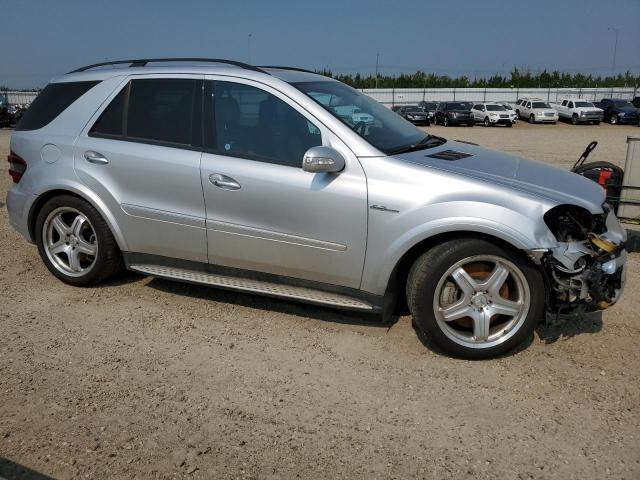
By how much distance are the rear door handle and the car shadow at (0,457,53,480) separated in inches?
95.2

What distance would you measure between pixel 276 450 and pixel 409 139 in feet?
8.26

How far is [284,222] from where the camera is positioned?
155 inches

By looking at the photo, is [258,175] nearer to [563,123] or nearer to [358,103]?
[358,103]

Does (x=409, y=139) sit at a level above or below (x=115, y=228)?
above

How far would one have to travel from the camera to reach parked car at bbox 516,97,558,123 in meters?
39.4

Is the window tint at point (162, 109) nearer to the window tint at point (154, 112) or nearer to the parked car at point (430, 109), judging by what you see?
the window tint at point (154, 112)

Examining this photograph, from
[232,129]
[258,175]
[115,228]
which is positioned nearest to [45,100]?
[115,228]

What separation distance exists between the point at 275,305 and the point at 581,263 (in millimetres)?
2261

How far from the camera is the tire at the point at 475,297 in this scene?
140 inches

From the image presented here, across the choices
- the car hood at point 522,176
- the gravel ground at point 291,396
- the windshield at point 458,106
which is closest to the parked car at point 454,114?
the windshield at point 458,106

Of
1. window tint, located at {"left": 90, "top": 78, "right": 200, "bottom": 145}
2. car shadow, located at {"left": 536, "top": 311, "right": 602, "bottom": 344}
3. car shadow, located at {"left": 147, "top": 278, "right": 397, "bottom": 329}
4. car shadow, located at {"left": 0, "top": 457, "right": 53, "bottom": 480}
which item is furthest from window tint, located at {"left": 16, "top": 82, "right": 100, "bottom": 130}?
car shadow, located at {"left": 536, "top": 311, "right": 602, "bottom": 344}

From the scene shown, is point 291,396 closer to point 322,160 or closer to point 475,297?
point 475,297

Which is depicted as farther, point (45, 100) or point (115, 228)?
point (45, 100)

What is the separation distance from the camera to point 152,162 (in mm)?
4316
